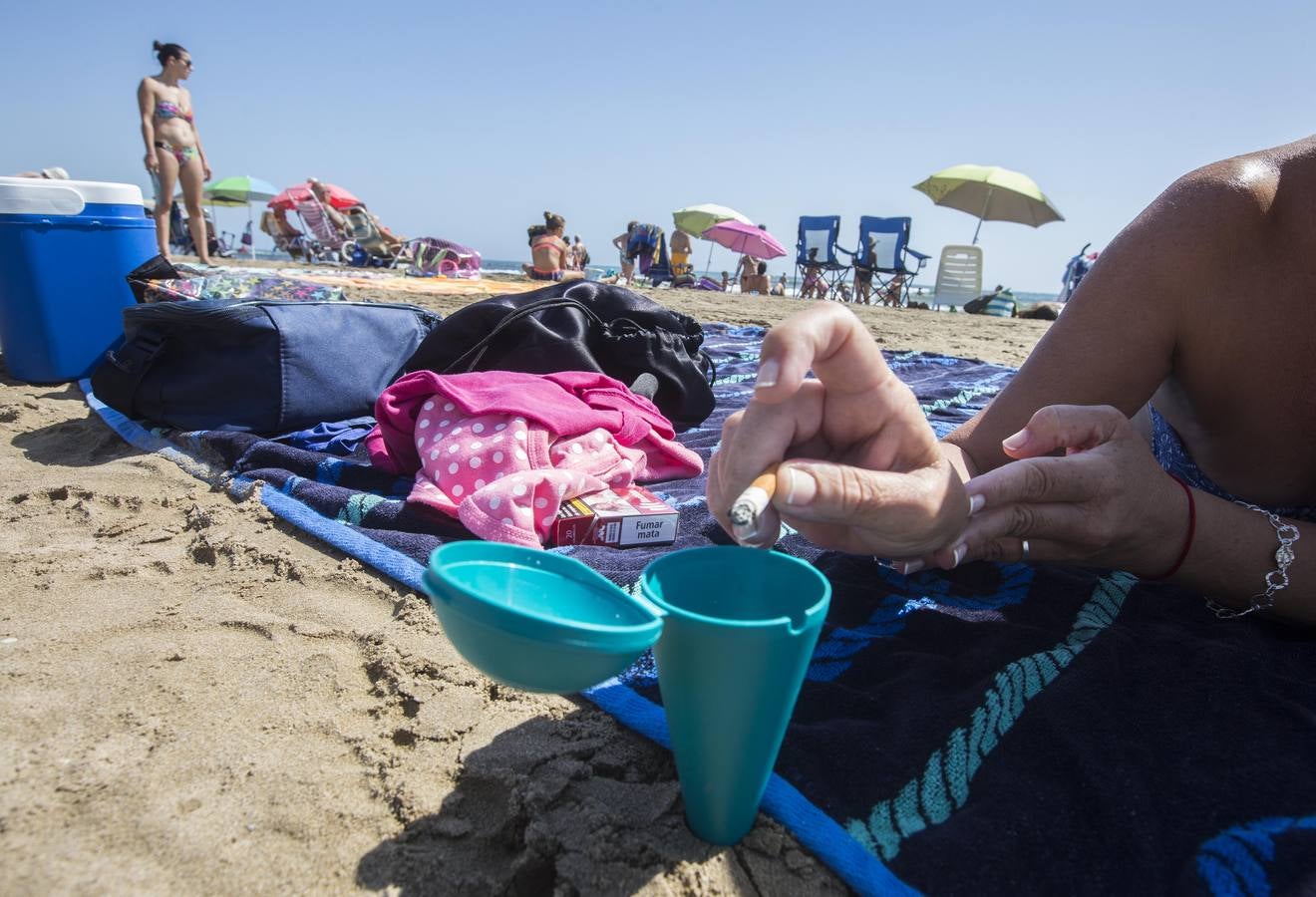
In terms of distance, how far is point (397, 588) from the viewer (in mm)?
1386

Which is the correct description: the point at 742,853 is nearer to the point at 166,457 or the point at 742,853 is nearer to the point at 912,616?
the point at 912,616

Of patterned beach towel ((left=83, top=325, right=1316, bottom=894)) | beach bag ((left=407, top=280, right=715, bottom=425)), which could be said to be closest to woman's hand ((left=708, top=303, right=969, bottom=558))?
patterned beach towel ((left=83, top=325, right=1316, bottom=894))

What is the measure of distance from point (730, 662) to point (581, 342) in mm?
1747

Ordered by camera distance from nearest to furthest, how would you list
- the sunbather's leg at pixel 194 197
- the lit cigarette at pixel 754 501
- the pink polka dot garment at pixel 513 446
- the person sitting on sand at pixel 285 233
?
1. the lit cigarette at pixel 754 501
2. the pink polka dot garment at pixel 513 446
3. the sunbather's leg at pixel 194 197
4. the person sitting on sand at pixel 285 233

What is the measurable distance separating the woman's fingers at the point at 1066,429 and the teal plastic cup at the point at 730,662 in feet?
1.73

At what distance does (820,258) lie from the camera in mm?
14711

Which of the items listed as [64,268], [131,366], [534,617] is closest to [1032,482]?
[534,617]

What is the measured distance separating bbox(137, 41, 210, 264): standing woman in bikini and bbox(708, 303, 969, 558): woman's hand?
6065 millimetres

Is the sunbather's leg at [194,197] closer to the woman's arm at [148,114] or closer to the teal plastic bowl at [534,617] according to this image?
the woman's arm at [148,114]

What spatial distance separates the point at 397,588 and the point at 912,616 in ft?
3.08

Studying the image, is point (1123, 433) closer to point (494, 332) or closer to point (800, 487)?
point (800, 487)

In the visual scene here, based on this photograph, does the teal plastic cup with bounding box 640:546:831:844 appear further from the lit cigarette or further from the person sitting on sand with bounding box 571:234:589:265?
the person sitting on sand with bounding box 571:234:589:265

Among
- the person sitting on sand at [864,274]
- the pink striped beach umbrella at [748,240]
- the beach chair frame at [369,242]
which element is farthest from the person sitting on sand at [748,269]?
the beach chair frame at [369,242]

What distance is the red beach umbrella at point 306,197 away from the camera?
12797 mm
